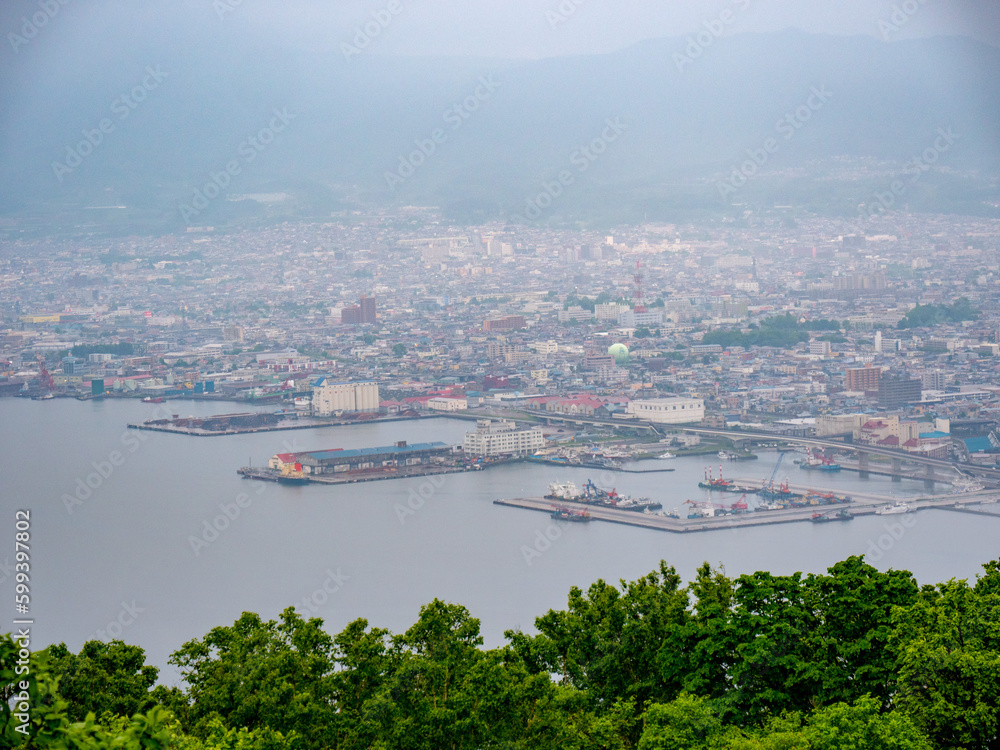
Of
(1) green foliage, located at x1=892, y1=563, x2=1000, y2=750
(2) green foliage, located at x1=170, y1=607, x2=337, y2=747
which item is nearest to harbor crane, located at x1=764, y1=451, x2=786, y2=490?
(1) green foliage, located at x1=892, y1=563, x2=1000, y2=750

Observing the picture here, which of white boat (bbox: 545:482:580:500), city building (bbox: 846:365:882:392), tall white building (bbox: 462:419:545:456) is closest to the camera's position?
white boat (bbox: 545:482:580:500)

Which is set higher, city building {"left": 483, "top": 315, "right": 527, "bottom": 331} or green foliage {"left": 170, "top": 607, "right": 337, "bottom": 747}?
city building {"left": 483, "top": 315, "right": 527, "bottom": 331}

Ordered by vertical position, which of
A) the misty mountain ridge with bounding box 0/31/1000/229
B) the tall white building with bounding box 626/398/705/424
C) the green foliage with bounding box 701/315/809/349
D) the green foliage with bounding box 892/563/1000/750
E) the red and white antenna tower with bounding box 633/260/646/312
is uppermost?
the misty mountain ridge with bounding box 0/31/1000/229

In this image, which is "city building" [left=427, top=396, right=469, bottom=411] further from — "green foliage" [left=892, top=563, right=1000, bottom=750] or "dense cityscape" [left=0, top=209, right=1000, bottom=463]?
"green foliage" [left=892, top=563, right=1000, bottom=750]

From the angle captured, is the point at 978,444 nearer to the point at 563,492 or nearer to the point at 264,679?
the point at 563,492

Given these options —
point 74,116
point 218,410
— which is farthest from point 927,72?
point 218,410

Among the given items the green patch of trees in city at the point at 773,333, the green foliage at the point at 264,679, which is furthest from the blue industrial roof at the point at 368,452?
the green patch of trees in city at the point at 773,333
